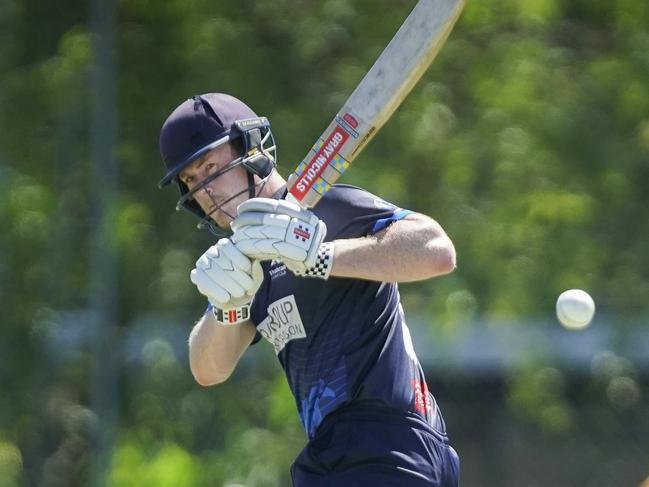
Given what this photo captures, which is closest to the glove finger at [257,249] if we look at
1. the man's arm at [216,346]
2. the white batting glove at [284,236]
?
the white batting glove at [284,236]

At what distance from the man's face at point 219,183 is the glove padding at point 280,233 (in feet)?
1.10

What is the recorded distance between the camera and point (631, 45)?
676 centimetres

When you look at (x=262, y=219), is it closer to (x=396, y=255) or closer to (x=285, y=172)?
(x=396, y=255)

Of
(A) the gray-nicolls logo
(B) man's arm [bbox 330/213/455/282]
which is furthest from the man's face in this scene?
(B) man's arm [bbox 330/213/455/282]

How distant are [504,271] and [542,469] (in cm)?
117

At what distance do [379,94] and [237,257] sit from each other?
20.9 inches

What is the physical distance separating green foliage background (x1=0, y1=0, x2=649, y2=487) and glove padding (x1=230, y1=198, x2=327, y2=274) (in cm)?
365

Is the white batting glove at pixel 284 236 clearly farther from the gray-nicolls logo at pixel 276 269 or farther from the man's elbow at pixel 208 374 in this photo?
the man's elbow at pixel 208 374

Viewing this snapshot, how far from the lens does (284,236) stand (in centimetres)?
300

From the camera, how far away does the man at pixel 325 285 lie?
3084mm

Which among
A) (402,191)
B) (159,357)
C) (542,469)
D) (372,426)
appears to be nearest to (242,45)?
(402,191)

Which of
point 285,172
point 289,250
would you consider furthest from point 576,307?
point 285,172

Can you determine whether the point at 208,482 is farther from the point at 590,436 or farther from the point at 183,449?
the point at 590,436

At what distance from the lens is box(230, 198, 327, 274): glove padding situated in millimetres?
2998
